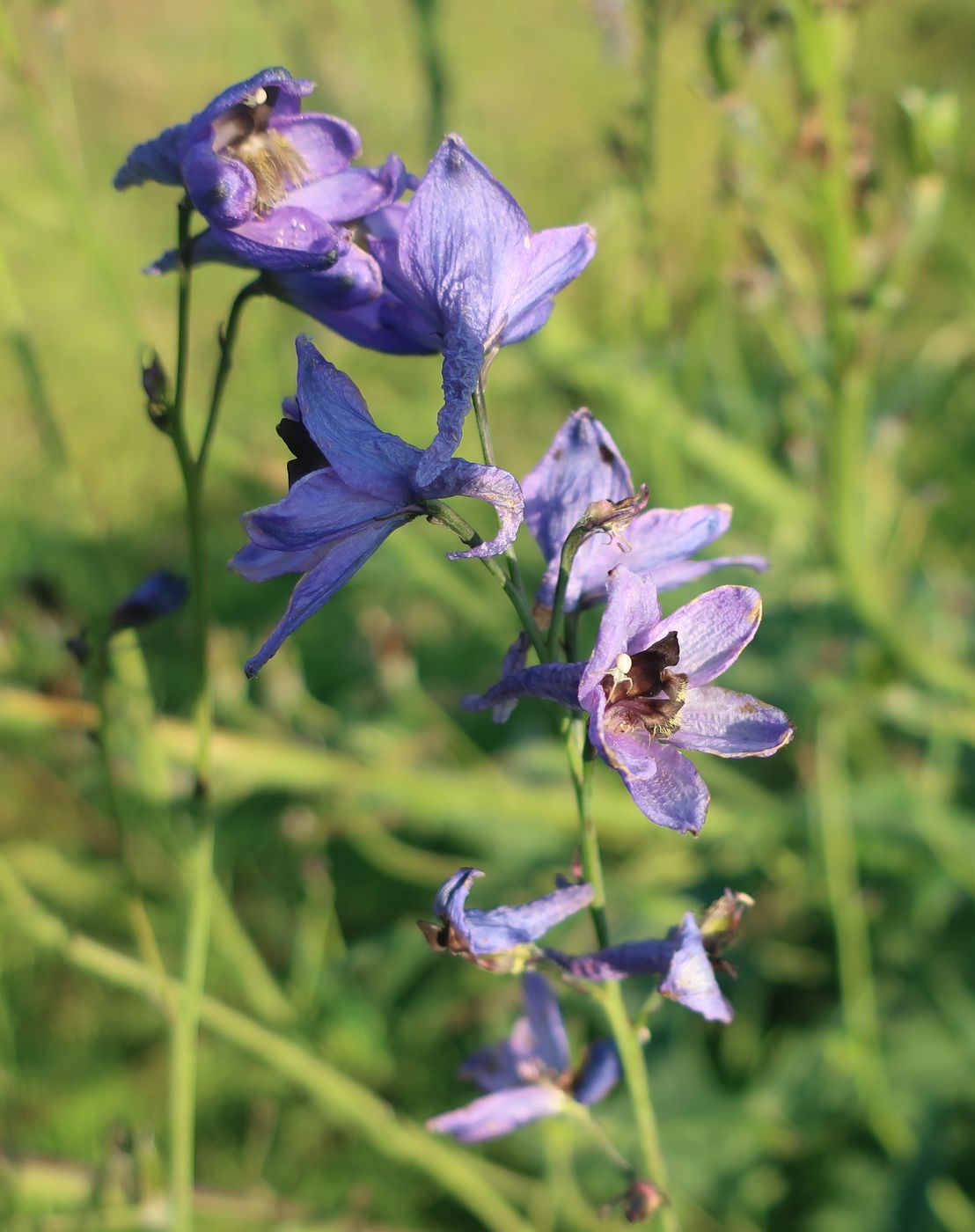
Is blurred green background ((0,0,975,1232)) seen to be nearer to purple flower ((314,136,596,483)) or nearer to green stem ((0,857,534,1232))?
green stem ((0,857,534,1232))

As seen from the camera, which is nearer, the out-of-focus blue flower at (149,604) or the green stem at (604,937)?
the green stem at (604,937)

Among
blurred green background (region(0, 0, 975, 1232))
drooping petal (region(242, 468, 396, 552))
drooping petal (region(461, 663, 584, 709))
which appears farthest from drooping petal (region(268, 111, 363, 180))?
blurred green background (region(0, 0, 975, 1232))

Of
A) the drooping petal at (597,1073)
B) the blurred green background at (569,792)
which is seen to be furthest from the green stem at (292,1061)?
the drooping petal at (597,1073)

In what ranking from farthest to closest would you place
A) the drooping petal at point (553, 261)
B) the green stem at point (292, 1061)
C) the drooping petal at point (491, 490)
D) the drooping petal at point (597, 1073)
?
1. the green stem at point (292, 1061)
2. the drooping petal at point (597, 1073)
3. the drooping petal at point (553, 261)
4. the drooping petal at point (491, 490)

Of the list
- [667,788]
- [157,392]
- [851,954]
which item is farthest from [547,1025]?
[851,954]

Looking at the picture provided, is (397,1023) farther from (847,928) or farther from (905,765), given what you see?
(905,765)

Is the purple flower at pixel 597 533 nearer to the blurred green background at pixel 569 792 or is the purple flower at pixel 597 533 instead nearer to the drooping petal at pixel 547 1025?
the drooping petal at pixel 547 1025

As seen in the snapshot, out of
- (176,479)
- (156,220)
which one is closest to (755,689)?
(176,479)
